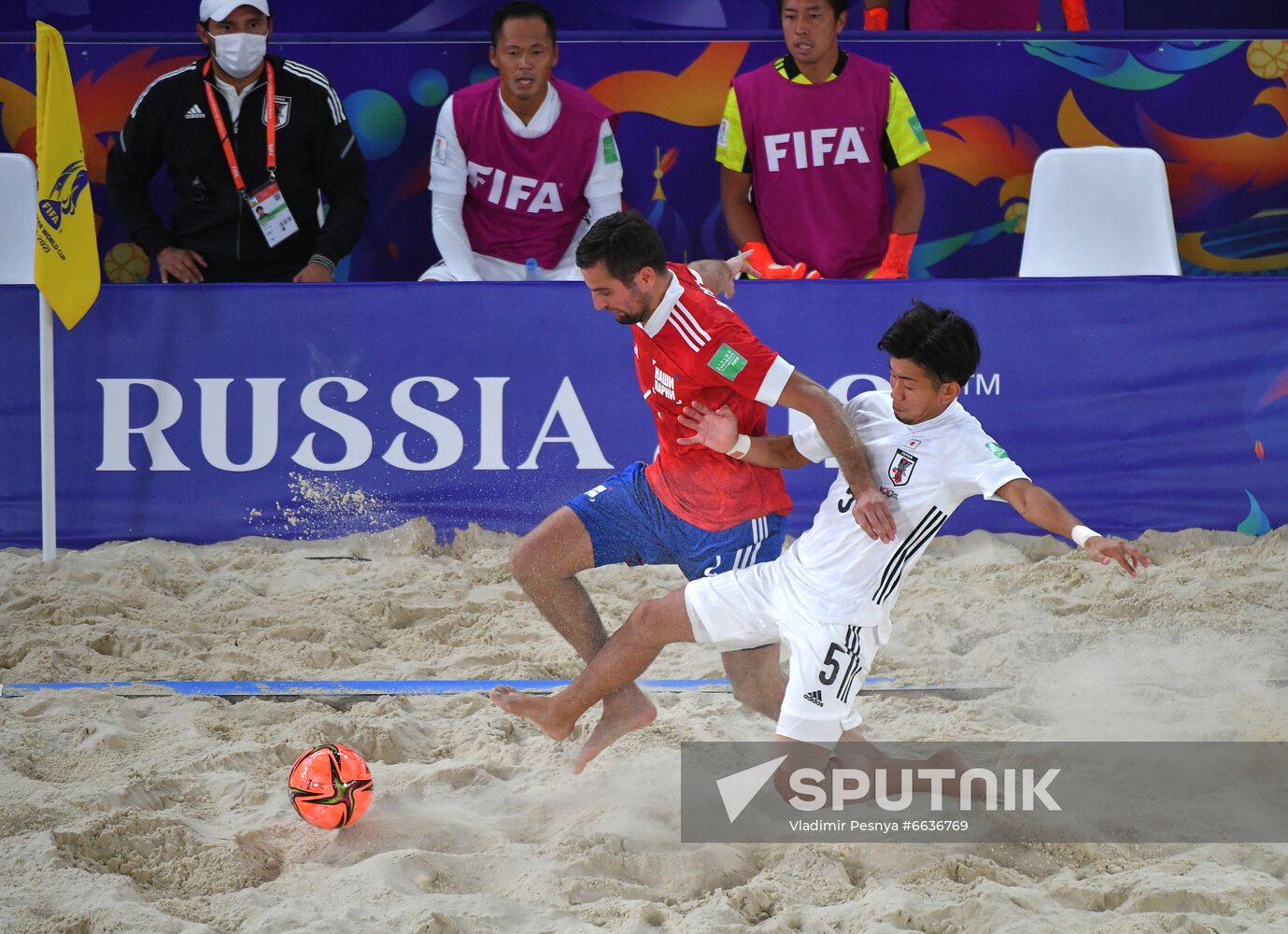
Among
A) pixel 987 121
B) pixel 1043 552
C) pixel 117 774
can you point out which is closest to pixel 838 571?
pixel 117 774

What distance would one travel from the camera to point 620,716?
3.72 meters

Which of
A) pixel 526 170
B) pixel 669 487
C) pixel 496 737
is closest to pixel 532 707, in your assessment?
pixel 496 737

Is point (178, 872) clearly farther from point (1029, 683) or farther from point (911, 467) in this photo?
point (1029, 683)

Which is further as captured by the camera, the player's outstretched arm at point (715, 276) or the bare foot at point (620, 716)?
the player's outstretched arm at point (715, 276)

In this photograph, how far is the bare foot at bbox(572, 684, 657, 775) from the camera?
368cm

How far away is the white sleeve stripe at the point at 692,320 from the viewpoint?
3.58m

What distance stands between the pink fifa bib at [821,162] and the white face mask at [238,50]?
2154 mm

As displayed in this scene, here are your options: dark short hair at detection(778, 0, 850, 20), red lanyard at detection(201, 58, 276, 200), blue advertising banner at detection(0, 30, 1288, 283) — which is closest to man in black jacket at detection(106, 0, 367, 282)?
red lanyard at detection(201, 58, 276, 200)

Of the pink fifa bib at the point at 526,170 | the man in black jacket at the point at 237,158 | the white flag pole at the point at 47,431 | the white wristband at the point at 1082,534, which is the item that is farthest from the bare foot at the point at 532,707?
the pink fifa bib at the point at 526,170

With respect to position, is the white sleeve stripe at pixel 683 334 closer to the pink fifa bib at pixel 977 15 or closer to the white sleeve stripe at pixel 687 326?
the white sleeve stripe at pixel 687 326

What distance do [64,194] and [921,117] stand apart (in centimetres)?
394

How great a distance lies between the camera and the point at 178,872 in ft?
10.0

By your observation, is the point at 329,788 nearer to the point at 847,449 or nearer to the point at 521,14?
the point at 847,449

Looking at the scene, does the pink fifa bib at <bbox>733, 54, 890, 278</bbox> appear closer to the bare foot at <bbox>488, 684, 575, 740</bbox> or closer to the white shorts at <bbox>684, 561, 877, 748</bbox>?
the white shorts at <bbox>684, 561, 877, 748</bbox>
